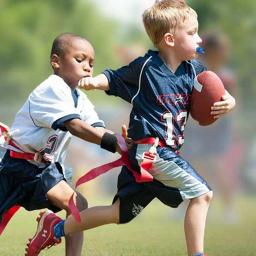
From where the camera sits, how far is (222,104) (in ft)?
14.1

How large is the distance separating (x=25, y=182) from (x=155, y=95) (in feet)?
2.68

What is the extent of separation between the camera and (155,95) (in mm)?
4215

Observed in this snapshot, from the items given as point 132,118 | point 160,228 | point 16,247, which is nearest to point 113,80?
point 132,118

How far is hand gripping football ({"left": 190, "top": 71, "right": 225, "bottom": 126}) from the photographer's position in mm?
4262

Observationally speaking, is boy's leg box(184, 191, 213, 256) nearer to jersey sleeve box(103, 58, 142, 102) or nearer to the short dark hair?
jersey sleeve box(103, 58, 142, 102)

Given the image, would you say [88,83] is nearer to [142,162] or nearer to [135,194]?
[142,162]

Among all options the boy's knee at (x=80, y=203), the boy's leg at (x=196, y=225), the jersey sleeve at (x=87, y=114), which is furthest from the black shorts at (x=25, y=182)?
the boy's leg at (x=196, y=225)

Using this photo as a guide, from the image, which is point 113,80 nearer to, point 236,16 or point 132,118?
point 132,118

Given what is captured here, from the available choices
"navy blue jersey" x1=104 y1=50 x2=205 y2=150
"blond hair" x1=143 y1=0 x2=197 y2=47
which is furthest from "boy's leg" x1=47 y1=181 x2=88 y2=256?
"blond hair" x1=143 y1=0 x2=197 y2=47

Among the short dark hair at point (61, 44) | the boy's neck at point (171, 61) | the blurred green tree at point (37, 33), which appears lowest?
the boy's neck at point (171, 61)

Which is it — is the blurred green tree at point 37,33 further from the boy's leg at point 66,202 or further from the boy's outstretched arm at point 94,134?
the boy's outstretched arm at point 94,134

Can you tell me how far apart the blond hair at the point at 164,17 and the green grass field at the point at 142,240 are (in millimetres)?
1310

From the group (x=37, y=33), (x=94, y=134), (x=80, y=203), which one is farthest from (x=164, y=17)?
(x=37, y=33)

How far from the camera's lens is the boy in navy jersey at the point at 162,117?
4.15 m
